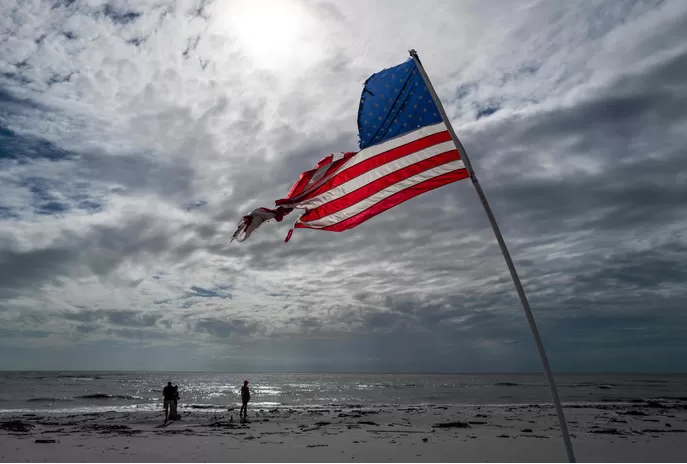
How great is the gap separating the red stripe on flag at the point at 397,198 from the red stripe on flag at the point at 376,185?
18 cm

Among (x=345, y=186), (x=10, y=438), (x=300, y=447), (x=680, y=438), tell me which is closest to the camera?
(x=345, y=186)

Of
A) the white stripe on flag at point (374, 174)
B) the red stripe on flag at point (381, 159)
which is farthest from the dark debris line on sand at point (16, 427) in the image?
the red stripe on flag at point (381, 159)

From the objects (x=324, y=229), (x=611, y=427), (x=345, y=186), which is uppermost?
(x=345, y=186)

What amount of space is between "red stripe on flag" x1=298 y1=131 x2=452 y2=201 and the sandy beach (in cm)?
934

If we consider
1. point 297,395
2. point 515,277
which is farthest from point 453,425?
point 297,395

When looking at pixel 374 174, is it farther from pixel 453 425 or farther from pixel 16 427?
pixel 16 427

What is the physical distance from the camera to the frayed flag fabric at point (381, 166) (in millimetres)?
6910

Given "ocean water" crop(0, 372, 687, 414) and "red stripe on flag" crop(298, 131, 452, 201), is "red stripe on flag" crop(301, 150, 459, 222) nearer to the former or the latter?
"red stripe on flag" crop(298, 131, 452, 201)

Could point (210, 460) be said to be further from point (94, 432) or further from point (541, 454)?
point (541, 454)

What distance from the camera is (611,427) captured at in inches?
864

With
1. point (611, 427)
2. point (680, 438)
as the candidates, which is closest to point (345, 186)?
point (680, 438)

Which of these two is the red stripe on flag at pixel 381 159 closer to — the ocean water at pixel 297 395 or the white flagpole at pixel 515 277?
the white flagpole at pixel 515 277

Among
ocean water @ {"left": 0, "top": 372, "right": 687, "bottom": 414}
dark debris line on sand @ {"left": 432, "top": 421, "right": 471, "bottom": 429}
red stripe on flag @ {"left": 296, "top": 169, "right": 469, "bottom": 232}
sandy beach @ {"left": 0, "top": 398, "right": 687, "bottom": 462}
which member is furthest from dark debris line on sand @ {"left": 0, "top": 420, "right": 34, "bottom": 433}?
red stripe on flag @ {"left": 296, "top": 169, "right": 469, "bottom": 232}

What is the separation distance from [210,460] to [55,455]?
15.9 feet
